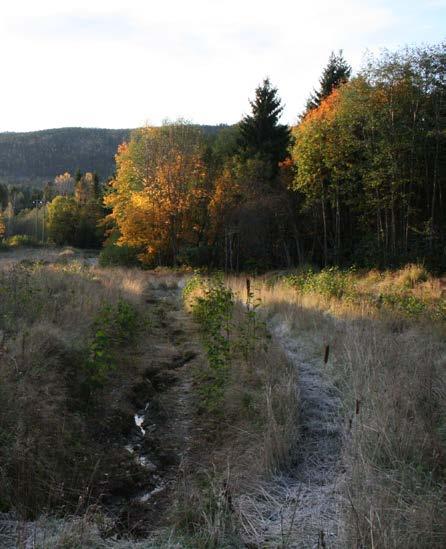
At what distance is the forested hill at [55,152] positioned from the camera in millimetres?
160000

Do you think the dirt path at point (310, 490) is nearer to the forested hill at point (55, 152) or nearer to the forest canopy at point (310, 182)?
the forest canopy at point (310, 182)

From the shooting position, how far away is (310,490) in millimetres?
4289

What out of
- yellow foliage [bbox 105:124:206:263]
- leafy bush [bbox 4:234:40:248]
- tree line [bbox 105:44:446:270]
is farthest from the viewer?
leafy bush [bbox 4:234:40:248]

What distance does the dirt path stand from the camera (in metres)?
3.55

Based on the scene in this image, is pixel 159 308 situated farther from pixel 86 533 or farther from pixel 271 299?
pixel 86 533

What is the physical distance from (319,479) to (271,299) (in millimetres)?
9026

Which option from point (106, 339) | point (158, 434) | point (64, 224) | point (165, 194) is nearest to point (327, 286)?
point (106, 339)

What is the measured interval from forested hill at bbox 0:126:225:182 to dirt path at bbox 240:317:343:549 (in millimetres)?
152962

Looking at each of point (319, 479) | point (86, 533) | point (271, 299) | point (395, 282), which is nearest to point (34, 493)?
point (86, 533)

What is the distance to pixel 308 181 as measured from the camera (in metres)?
24.6

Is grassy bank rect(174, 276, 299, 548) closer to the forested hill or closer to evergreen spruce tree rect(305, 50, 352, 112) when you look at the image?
evergreen spruce tree rect(305, 50, 352, 112)

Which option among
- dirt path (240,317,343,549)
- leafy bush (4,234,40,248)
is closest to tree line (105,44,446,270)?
dirt path (240,317,343,549)

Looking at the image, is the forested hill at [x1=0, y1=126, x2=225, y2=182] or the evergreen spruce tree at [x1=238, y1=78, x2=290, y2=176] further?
the forested hill at [x1=0, y1=126, x2=225, y2=182]

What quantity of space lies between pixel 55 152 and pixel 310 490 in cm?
17893
